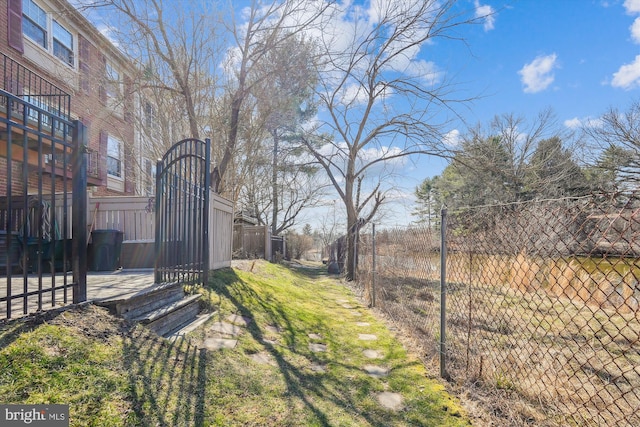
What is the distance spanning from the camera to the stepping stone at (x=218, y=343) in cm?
287

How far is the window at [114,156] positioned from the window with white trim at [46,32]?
9.07 ft

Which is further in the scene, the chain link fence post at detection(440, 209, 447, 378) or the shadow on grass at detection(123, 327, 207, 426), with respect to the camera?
the chain link fence post at detection(440, 209, 447, 378)

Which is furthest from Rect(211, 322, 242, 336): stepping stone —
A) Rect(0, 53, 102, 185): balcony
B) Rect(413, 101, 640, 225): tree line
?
Rect(413, 101, 640, 225): tree line

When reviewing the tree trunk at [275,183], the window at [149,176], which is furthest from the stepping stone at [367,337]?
the window at [149,176]

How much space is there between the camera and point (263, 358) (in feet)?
9.69

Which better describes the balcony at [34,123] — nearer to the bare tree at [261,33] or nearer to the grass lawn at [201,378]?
the grass lawn at [201,378]

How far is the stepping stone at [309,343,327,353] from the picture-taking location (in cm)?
345

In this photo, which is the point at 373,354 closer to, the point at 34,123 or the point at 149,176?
the point at 34,123

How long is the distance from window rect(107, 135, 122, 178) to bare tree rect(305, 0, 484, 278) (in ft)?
24.5

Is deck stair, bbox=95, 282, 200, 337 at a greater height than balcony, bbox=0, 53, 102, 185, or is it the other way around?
balcony, bbox=0, 53, 102, 185

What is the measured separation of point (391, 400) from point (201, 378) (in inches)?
57.3

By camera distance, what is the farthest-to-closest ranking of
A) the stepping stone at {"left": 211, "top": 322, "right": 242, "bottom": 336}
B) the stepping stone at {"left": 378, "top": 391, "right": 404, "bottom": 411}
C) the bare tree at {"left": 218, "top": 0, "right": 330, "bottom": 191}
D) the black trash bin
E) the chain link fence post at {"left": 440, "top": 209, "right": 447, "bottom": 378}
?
the bare tree at {"left": 218, "top": 0, "right": 330, "bottom": 191} < the black trash bin < the stepping stone at {"left": 211, "top": 322, "right": 242, "bottom": 336} < the chain link fence post at {"left": 440, "top": 209, "right": 447, "bottom": 378} < the stepping stone at {"left": 378, "top": 391, "right": 404, "bottom": 411}

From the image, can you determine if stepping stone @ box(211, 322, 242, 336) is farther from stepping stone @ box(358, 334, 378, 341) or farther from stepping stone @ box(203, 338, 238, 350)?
stepping stone @ box(358, 334, 378, 341)

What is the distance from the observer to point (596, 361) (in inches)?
123
